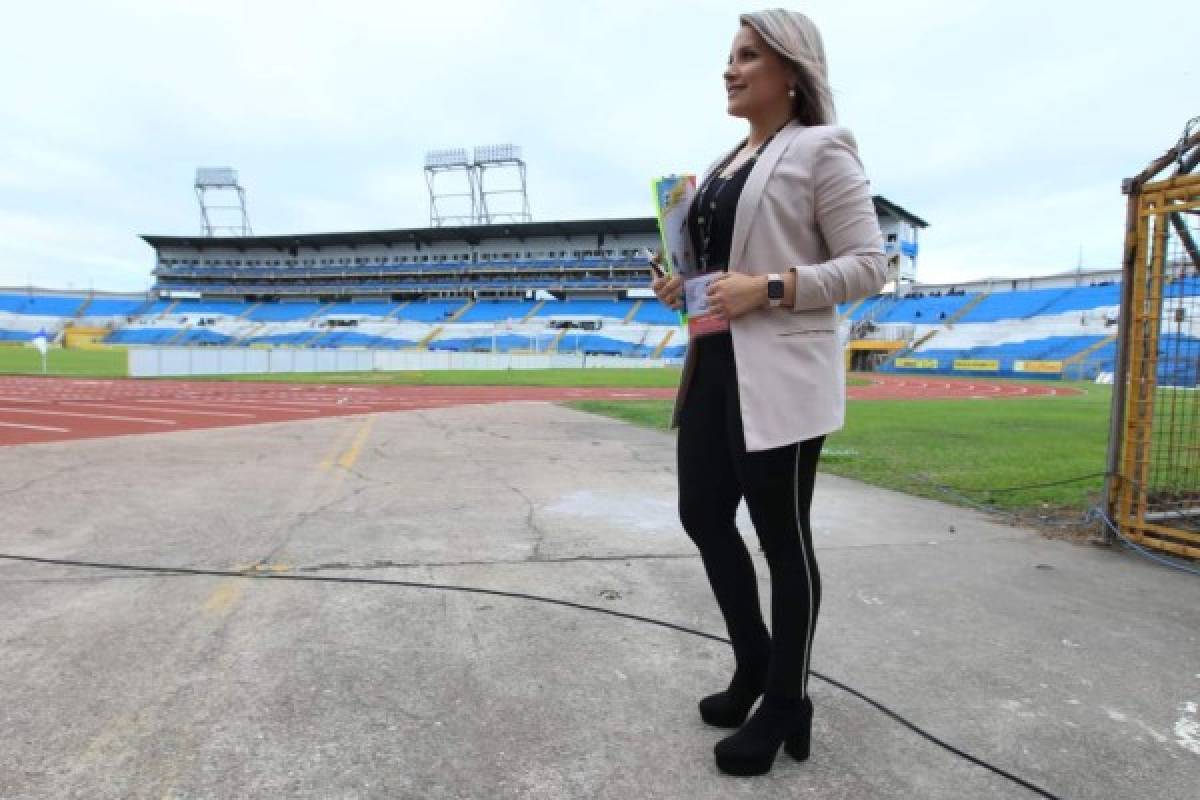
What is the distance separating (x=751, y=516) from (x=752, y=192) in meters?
0.81

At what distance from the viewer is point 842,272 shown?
1690mm

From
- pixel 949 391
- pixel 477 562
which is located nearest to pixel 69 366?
pixel 949 391

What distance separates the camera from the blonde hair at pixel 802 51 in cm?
179

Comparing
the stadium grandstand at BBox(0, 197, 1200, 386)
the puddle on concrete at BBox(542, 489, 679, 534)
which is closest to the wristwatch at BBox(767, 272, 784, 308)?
the puddle on concrete at BBox(542, 489, 679, 534)

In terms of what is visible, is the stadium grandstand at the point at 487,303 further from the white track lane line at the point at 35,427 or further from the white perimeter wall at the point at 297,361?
the white track lane line at the point at 35,427

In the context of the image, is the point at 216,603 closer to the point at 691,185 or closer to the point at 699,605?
the point at 699,605

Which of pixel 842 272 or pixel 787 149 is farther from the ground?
pixel 787 149

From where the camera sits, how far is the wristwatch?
5.51 feet

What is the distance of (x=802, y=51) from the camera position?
5.91 feet

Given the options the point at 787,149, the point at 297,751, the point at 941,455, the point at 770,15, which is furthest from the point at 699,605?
the point at 941,455

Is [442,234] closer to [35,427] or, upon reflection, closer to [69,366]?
[69,366]

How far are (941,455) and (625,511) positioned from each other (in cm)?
438

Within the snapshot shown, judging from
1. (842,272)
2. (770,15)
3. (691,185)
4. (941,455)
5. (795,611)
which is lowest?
(941,455)

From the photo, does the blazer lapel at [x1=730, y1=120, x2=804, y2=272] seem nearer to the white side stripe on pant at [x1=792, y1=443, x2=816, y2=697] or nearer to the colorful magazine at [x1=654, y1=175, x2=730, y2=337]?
the colorful magazine at [x1=654, y1=175, x2=730, y2=337]
